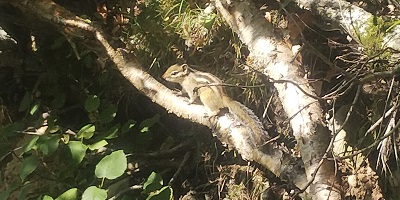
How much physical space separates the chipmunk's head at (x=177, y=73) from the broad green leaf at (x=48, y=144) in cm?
53

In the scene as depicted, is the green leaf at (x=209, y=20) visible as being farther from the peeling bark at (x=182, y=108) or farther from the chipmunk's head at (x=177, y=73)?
the peeling bark at (x=182, y=108)

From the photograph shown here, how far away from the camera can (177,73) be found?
7.28ft

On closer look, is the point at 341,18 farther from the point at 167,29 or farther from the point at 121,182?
the point at 121,182

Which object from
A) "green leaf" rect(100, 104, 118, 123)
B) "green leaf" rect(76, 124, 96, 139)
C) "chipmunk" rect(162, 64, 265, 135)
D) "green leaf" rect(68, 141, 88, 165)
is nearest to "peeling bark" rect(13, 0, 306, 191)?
"chipmunk" rect(162, 64, 265, 135)

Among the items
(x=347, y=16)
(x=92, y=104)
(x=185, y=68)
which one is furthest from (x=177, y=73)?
(x=347, y=16)

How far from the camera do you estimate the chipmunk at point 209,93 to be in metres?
1.98

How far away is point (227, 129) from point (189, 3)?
742 mm

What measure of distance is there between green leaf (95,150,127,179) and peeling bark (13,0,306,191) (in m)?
0.38

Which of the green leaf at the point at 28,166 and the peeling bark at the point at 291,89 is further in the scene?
the green leaf at the point at 28,166

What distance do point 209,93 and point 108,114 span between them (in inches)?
20.2

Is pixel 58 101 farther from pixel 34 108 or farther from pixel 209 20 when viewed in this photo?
pixel 209 20

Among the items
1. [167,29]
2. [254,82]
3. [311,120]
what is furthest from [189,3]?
[311,120]

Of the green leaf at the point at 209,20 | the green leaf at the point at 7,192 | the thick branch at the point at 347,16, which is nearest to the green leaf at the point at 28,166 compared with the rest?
the green leaf at the point at 7,192

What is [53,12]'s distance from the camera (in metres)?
2.28
